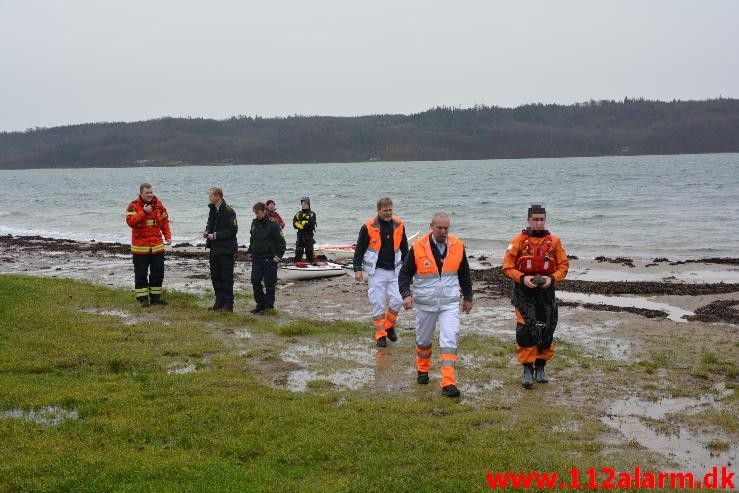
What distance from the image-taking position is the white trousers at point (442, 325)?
8.59m

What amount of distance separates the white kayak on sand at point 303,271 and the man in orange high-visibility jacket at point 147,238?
5433mm

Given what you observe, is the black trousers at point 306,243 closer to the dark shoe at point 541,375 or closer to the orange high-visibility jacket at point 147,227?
the orange high-visibility jacket at point 147,227

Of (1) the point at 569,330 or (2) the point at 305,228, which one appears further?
(2) the point at 305,228

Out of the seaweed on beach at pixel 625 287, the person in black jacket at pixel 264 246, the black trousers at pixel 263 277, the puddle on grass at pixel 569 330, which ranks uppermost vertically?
the person in black jacket at pixel 264 246

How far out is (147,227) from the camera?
1350cm

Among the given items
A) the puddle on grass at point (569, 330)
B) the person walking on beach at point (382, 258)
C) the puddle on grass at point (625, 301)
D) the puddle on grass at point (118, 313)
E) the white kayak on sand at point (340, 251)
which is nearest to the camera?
the person walking on beach at point (382, 258)

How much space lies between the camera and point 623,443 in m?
6.89

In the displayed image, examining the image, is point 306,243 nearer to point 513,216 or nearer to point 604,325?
point 604,325

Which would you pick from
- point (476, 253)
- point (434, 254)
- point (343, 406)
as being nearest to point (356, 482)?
point (343, 406)

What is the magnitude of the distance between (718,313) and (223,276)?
954 cm

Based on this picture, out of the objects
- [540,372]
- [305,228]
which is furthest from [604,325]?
[305,228]

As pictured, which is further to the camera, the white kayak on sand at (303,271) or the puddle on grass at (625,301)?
the white kayak on sand at (303,271)

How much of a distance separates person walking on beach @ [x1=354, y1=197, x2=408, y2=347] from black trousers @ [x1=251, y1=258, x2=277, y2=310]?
294 cm

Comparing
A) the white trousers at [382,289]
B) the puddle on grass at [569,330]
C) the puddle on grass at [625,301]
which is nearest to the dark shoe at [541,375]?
the puddle on grass at [569,330]
